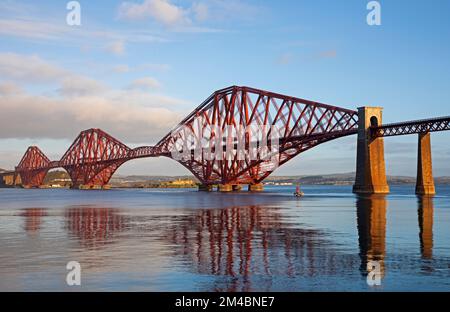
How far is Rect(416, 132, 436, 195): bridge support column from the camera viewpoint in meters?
88.9

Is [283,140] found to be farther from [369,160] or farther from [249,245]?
[249,245]

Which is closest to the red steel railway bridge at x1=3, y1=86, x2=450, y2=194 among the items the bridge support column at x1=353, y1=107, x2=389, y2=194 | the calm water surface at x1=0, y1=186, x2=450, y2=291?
the bridge support column at x1=353, y1=107, x2=389, y2=194

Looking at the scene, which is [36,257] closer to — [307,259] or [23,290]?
[23,290]

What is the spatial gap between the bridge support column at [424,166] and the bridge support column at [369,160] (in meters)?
6.40

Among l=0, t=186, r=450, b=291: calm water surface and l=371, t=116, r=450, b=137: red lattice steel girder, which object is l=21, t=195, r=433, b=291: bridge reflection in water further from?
l=371, t=116, r=450, b=137: red lattice steel girder

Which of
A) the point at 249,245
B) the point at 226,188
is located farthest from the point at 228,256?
the point at 226,188

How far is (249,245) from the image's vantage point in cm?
2703

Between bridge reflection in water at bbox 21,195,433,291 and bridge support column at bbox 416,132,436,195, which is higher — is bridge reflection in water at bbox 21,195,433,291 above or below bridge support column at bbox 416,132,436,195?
below

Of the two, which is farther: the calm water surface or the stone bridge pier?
the stone bridge pier

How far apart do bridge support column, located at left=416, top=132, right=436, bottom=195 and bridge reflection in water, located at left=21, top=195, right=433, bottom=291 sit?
4864 cm

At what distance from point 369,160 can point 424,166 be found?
968 centimetres

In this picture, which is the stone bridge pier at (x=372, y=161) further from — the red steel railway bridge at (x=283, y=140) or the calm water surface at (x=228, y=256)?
the calm water surface at (x=228, y=256)
